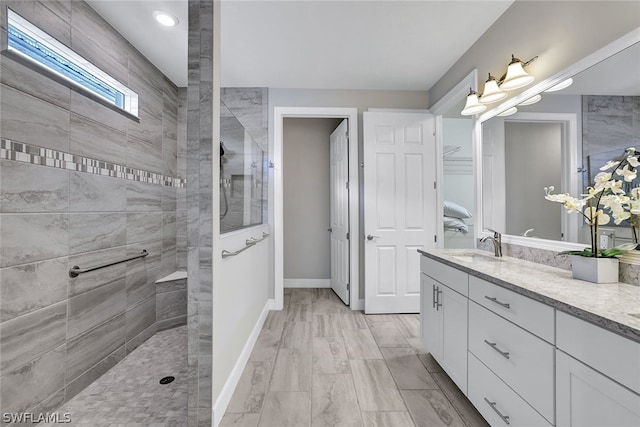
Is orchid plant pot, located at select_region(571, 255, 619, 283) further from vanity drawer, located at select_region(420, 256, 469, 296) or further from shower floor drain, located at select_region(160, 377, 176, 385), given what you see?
shower floor drain, located at select_region(160, 377, 176, 385)

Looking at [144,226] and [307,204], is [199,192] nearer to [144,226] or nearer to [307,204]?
[144,226]

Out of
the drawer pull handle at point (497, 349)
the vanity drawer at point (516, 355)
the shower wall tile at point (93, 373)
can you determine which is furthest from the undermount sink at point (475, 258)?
the shower wall tile at point (93, 373)

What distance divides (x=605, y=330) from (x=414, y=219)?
2.40 m

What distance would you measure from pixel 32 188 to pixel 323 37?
7.23 feet

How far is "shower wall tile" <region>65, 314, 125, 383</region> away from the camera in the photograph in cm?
176

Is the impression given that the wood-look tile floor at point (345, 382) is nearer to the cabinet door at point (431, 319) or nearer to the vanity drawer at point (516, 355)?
the cabinet door at point (431, 319)

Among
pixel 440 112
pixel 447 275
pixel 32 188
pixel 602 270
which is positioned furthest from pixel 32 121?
pixel 440 112

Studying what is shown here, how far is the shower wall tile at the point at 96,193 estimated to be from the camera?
181 cm

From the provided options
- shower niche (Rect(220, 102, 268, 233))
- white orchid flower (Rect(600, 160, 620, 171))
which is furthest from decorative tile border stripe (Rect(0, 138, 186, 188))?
white orchid flower (Rect(600, 160, 620, 171))

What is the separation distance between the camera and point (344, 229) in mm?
3490

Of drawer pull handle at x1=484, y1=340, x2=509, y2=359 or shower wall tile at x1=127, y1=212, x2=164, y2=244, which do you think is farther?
shower wall tile at x1=127, y1=212, x2=164, y2=244

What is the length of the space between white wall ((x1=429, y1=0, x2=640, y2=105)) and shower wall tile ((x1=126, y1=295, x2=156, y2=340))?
3.42m

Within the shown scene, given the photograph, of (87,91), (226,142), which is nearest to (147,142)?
(87,91)

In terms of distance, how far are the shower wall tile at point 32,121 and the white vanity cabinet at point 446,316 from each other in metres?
2.50
